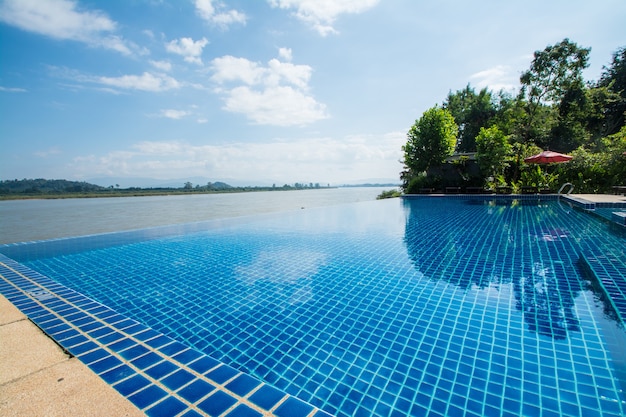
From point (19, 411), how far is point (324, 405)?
1878mm

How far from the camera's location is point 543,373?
7.66 feet

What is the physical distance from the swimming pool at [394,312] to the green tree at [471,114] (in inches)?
1079

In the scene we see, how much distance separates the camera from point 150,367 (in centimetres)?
212

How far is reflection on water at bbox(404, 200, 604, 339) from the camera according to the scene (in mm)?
3494

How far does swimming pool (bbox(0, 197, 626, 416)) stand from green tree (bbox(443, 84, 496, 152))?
27.4 metres

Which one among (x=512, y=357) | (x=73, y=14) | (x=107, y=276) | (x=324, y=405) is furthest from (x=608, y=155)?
(x=73, y=14)

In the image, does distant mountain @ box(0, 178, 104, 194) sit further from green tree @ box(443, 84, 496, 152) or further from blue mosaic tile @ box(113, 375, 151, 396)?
blue mosaic tile @ box(113, 375, 151, 396)

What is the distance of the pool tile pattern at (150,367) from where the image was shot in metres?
1.68

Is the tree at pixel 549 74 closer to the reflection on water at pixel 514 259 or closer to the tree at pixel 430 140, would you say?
the tree at pixel 430 140

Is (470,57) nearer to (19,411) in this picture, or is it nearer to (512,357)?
(512,357)

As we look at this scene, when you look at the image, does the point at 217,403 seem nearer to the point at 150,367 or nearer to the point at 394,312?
the point at 150,367


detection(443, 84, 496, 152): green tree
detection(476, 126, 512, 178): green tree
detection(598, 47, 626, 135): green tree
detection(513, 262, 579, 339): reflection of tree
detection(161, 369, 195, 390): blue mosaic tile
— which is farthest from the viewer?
detection(443, 84, 496, 152): green tree

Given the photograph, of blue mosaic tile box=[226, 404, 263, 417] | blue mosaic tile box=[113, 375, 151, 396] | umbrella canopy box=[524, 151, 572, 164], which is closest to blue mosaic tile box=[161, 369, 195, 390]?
blue mosaic tile box=[113, 375, 151, 396]

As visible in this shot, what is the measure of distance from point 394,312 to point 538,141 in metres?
31.9
